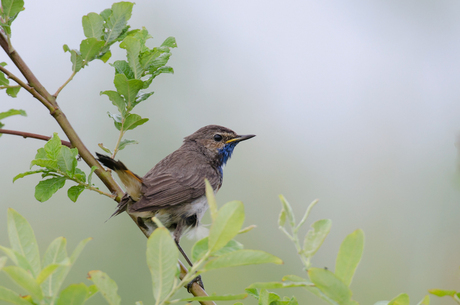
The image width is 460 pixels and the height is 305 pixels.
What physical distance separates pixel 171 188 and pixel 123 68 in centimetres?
158

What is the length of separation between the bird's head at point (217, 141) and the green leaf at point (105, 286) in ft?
13.1

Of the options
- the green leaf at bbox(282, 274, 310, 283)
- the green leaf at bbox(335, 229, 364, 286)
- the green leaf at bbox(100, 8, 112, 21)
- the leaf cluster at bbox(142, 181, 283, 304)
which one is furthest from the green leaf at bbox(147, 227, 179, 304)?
the green leaf at bbox(100, 8, 112, 21)

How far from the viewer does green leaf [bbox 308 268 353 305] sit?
1.21 metres

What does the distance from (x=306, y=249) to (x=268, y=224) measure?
8017 millimetres

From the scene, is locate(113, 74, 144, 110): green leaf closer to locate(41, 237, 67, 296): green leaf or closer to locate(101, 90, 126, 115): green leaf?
locate(101, 90, 126, 115): green leaf

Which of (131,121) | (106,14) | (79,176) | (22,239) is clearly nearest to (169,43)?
(106,14)

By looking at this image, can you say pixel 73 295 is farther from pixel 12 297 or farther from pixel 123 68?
pixel 123 68

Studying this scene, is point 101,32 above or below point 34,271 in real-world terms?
above

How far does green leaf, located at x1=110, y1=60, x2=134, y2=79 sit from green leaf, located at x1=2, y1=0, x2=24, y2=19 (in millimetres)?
583

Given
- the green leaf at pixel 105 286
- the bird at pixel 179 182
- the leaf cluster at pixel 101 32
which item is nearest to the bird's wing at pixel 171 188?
the bird at pixel 179 182

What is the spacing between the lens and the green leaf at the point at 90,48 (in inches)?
103

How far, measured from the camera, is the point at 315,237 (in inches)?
53.8

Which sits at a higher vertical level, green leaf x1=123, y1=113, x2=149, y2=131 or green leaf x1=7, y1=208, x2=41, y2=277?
green leaf x1=123, y1=113, x2=149, y2=131

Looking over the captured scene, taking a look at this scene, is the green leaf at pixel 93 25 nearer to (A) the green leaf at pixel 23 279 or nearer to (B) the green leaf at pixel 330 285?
(A) the green leaf at pixel 23 279
